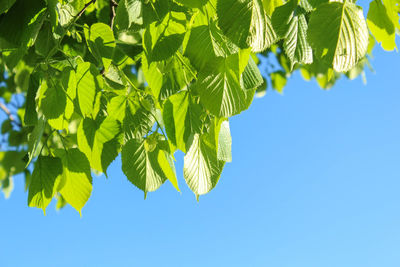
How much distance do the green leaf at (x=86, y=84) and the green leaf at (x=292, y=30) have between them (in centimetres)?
39

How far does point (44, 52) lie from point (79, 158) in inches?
15.2

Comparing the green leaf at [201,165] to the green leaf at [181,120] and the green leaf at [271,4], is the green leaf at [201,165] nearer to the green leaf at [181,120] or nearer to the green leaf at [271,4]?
the green leaf at [181,120]

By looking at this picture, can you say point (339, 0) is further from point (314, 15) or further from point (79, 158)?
point (79, 158)

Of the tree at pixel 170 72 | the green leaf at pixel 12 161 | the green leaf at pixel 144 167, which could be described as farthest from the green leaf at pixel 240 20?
the green leaf at pixel 12 161

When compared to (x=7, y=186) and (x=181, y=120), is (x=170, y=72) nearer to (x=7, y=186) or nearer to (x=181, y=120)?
(x=181, y=120)

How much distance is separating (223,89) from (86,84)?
1.03ft

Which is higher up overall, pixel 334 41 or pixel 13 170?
pixel 13 170

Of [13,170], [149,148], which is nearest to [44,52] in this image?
[149,148]

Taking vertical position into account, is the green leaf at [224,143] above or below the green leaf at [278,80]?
below

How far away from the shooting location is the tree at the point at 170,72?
74cm

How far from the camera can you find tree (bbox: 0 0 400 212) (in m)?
0.74

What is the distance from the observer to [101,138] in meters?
1.01

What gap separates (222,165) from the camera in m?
0.98

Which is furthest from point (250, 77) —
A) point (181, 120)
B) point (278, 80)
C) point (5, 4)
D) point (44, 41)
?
point (278, 80)
